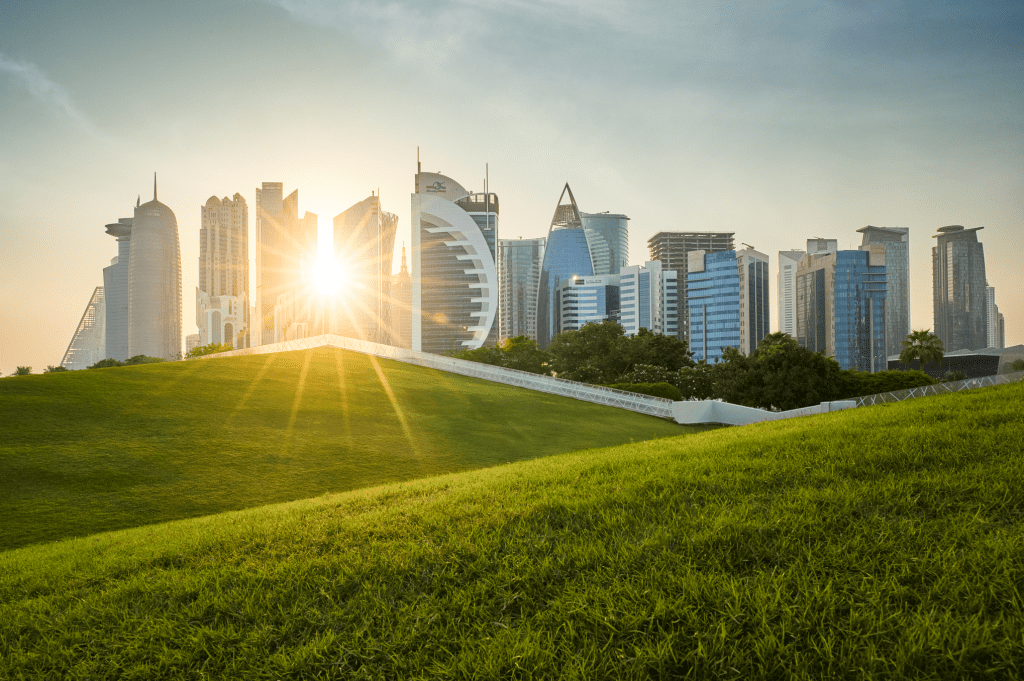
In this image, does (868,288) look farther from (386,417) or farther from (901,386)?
(386,417)

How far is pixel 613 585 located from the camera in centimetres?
343

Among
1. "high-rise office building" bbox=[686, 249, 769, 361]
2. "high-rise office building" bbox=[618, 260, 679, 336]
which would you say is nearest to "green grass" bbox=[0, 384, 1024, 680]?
"high-rise office building" bbox=[686, 249, 769, 361]

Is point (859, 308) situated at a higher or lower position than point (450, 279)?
lower

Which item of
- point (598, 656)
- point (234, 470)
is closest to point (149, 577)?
point (598, 656)

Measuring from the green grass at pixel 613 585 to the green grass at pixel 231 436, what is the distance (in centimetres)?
677

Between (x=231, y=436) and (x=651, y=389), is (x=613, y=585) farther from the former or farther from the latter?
(x=651, y=389)

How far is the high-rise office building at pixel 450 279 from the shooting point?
140 m

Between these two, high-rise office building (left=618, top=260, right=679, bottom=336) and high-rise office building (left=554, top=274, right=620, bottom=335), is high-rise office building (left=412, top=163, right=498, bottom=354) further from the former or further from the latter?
high-rise office building (left=618, top=260, right=679, bottom=336)

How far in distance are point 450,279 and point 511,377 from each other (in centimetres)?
11288

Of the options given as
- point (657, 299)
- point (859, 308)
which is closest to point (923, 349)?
point (859, 308)

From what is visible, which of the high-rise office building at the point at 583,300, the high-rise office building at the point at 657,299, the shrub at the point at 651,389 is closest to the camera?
the shrub at the point at 651,389

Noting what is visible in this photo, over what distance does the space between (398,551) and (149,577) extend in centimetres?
234

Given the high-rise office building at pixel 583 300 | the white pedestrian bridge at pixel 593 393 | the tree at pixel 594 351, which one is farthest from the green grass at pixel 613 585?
the high-rise office building at pixel 583 300

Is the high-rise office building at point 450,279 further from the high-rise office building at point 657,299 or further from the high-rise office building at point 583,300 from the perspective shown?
the high-rise office building at point 657,299
